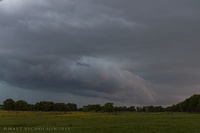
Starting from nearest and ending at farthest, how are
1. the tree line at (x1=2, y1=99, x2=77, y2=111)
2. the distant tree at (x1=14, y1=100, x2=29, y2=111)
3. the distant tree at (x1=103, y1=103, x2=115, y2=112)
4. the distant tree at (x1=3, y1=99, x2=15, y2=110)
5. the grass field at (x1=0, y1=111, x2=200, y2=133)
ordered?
the grass field at (x1=0, y1=111, x2=200, y2=133)
the distant tree at (x1=103, y1=103, x2=115, y2=112)
the distant tree at (x1=14, y1=100, x2=29, y2=111)
the tree line at (x1=2, y1=99, x2=77, y2=111)
the distant tree at (x1=3, y1=99, x2=15, y2=110)

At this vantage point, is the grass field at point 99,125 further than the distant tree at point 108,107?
No

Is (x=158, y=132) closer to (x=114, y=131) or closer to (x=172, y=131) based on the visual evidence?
(x=172, y=131)

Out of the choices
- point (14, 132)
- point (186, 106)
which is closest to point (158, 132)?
point (14, 132)

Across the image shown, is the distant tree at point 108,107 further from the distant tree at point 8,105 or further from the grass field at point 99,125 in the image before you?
the grass field at point 99,125

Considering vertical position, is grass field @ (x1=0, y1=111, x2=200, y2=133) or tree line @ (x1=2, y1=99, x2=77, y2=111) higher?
tree line @ (x1=2, y1=99, x2=77, y2=111)

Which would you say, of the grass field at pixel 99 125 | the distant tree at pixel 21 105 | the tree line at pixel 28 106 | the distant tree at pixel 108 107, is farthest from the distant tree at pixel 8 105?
the grass field at pixel 99 125

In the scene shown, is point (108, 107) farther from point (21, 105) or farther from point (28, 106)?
point (21, 105)

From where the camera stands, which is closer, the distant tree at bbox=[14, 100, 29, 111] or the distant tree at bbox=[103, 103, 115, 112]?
the distant tree at bbox=[103, 103, 115, 112]

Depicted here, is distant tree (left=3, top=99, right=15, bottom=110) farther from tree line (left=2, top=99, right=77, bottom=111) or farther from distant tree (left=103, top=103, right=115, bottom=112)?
distant tree (left=103, top=103, right=115, bottom=112)

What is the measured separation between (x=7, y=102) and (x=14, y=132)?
17765cm

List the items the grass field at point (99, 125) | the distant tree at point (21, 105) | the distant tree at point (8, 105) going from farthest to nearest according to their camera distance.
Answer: the distant tree at point (8, 105) → the distant tree at point (21, 105) → the grass field at point (99, 125)

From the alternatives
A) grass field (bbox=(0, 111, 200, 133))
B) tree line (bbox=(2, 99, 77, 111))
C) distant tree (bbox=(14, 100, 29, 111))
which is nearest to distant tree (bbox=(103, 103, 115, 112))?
tree line (bbox=(2, 99, 77, 111))

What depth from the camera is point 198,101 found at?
167 m

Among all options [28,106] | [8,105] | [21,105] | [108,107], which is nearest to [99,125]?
[108,107]
